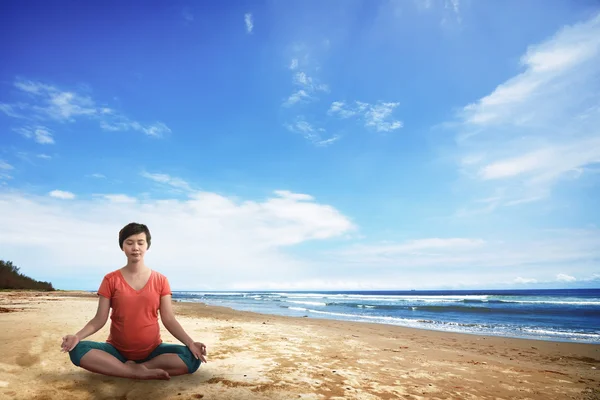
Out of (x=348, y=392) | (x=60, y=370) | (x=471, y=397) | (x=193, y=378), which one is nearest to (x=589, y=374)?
(x=471, y=397)

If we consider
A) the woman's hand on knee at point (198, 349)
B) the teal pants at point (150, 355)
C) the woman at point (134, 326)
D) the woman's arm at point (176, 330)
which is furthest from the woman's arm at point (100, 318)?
the woman's hand on knee at point (198, 349)

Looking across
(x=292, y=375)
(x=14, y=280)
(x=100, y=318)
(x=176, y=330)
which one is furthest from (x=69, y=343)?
(x=14, y=280)

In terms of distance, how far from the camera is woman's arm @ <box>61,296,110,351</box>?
366 cm

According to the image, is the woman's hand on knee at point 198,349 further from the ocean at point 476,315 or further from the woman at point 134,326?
the ocean at point 476,315

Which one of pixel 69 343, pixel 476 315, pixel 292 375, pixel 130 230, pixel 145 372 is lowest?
pixel 476 315

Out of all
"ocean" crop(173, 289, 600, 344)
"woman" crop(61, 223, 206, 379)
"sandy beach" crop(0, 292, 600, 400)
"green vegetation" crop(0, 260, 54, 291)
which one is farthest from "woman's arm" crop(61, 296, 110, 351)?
"green vegetation" crop(0, 260, 54, 291)

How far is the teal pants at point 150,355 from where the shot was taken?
3916mm

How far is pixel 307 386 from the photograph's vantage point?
4.40 m

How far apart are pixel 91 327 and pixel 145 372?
2.88ft

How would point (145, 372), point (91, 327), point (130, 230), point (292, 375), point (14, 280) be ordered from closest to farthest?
point (91, 327) → point (130, 230) → point (145, 372) → point (292, 375) → point (14, 280)

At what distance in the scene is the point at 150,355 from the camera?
13.9 ft

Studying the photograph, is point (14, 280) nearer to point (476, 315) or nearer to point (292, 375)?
point (292, 375)

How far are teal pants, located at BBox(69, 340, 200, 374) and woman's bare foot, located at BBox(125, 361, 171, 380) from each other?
5.9 inches

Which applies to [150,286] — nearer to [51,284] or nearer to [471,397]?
[471,397]
